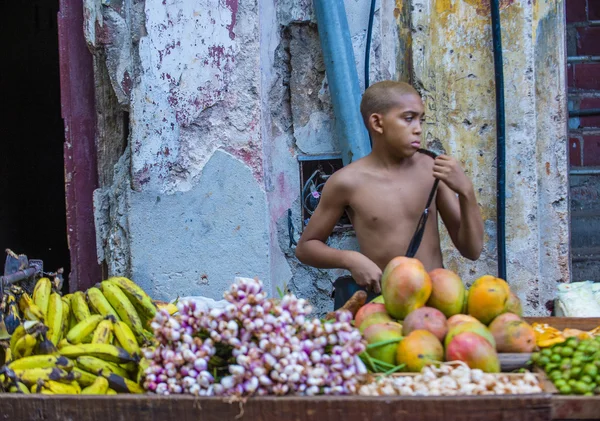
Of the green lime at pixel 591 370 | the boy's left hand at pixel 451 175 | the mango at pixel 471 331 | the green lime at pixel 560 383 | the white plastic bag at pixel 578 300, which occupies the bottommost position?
the white plastic bag at pixel 578 300

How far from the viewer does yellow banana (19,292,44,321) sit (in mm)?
2676

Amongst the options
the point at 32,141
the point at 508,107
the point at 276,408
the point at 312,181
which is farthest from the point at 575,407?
the point at 32,141

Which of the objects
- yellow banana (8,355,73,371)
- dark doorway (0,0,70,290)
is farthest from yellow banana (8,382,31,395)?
dark doorway (0,0,70,290)

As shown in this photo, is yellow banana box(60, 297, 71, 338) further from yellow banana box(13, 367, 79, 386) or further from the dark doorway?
the dark doorway

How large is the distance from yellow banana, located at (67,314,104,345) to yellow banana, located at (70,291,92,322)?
11cm

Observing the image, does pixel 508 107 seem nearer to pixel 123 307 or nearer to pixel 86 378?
pixel 123 307

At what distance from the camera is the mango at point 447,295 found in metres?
2.42

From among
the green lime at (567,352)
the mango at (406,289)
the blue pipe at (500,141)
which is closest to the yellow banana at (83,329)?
the mango at (406,289)

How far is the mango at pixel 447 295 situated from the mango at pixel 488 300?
4cm

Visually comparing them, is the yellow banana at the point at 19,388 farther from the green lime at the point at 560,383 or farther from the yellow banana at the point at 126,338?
the green lime at the point at 560,383

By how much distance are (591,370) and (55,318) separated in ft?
5.56

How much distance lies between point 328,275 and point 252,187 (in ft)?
2.11

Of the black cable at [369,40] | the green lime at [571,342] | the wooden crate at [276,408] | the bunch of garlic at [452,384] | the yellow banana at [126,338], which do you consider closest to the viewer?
the wooden crate at [276,408]

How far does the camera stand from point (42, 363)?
2.35m
